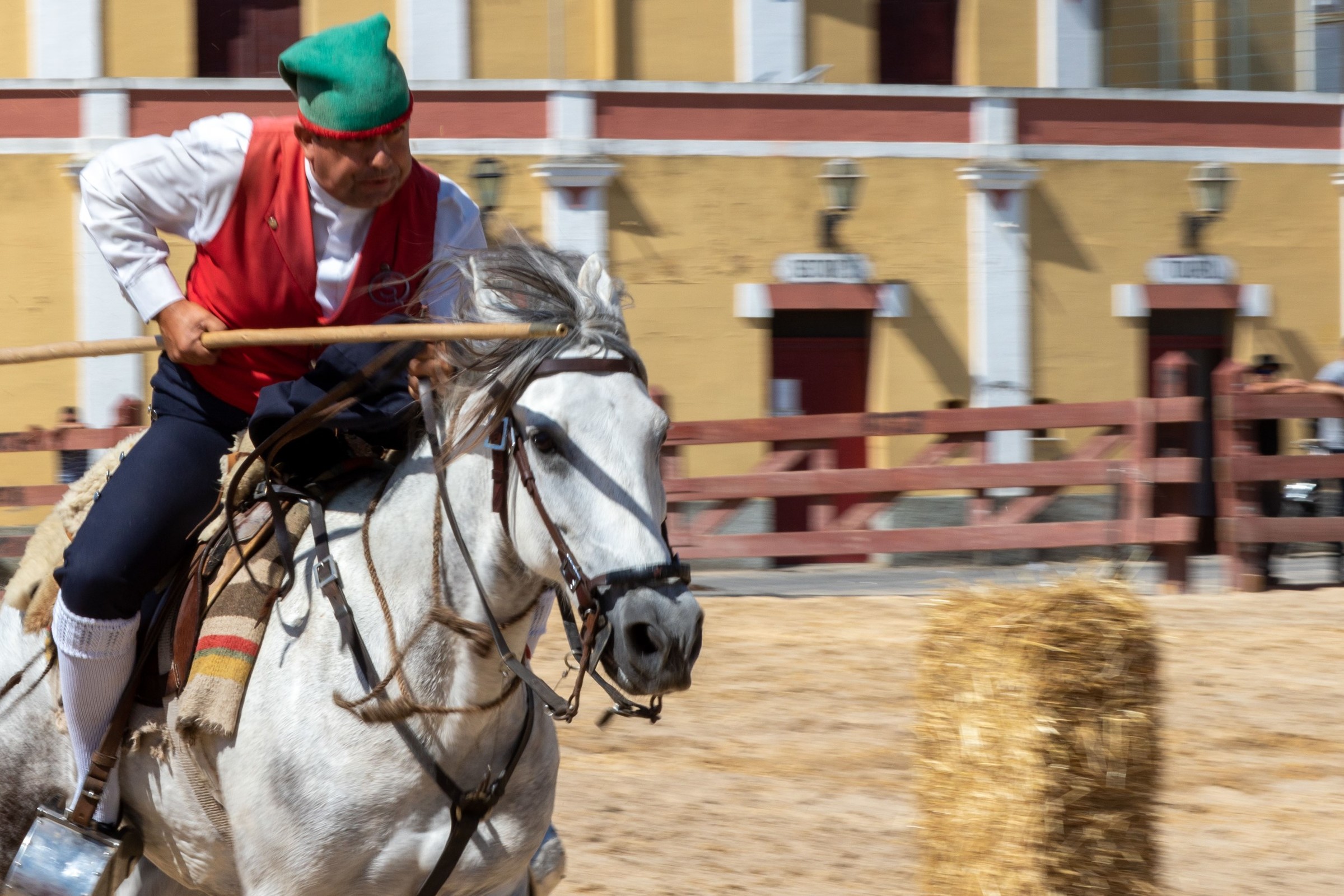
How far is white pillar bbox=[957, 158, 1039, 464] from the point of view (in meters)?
16.4

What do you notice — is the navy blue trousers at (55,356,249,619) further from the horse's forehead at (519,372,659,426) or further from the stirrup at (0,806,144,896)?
the horse's forehead at (519,372,659,426)

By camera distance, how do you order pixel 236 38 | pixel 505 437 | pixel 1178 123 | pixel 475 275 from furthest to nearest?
1. pixel 1178 123
2. pixel 236 38
3. pixel 475 275
4. pixel 505 437

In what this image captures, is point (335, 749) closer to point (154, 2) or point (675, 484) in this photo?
point (675, 484)

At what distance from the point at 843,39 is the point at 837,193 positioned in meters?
2.05

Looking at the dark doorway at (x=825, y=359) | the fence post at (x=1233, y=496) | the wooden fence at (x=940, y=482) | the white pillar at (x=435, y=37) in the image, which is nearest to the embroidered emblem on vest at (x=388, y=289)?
the wooden fence at (x=940, y=482)

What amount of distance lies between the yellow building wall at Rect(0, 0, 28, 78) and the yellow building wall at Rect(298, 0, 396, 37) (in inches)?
115

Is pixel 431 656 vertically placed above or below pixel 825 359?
below

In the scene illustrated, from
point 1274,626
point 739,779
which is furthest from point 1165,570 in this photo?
point 739,779

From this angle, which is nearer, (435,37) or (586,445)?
(586,445)

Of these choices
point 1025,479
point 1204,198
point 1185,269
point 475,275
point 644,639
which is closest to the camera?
point 644,639

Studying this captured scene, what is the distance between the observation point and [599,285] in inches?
124

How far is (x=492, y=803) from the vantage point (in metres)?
3.16

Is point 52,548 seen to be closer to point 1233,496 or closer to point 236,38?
point 1233,496

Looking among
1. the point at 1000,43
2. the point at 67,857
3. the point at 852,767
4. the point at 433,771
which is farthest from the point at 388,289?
the point at 1000,43
